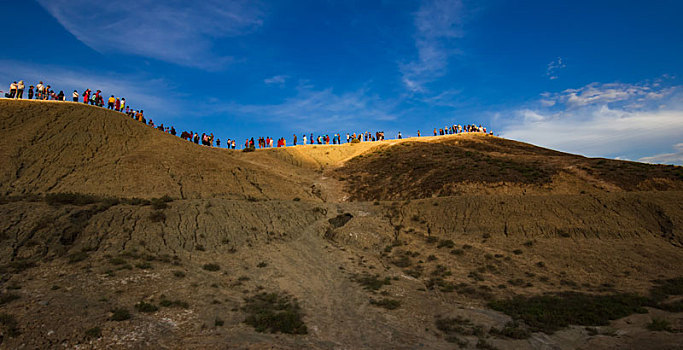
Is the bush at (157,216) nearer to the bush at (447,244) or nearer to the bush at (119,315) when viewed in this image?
the bush at (119,315)

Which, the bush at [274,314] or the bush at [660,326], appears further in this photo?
the bush at [274,314]

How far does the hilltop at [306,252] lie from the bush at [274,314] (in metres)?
0.10

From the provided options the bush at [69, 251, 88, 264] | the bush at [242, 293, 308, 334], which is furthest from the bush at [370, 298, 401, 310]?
the bush at [69, 251, 88, 264]

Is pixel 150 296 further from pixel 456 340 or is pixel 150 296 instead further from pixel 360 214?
pixel 360 214

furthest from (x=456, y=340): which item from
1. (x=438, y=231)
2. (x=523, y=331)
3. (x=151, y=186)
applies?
(x=151, y=186)

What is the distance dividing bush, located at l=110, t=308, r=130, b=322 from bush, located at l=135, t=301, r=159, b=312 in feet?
1.92

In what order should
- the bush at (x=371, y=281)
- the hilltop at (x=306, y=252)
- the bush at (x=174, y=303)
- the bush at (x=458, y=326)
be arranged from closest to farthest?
the hilltop at (x=306, y=252), the bush at (x=458, y=326), the bush at (x=174, y=303), the bush at (x=371, y=281)

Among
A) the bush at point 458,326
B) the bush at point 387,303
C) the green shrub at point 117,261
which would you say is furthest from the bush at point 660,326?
the green shrub at point 117,261

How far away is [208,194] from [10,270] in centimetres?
1596

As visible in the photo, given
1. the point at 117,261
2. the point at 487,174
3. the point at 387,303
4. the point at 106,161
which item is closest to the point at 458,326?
the point at 387,303

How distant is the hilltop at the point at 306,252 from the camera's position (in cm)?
1100

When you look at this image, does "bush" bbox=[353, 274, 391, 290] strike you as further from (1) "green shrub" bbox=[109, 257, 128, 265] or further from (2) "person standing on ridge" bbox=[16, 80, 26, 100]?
(2) "person standing on ridge" bbox=[16, 80, 26, 100]

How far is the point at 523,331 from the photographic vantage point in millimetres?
11430

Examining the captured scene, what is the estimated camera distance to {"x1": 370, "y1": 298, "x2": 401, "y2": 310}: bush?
46.8 feet
